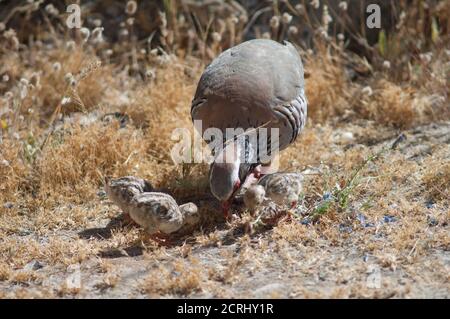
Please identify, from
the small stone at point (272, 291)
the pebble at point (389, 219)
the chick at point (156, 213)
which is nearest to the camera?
the small stone at point (272, 291)

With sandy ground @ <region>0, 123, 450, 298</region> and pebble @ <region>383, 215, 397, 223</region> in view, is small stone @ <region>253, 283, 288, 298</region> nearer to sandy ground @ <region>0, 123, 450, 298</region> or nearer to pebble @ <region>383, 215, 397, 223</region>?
sandy ground @ <region>0, 123, 450, 298</region>

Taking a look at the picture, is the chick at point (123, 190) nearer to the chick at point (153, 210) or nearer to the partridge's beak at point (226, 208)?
the chick at point (153, 210)

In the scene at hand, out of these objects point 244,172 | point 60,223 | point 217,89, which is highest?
point 217,89

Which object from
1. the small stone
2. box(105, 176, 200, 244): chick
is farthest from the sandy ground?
box(105, 176, 200, 244): chick

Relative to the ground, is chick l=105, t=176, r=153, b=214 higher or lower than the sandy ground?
higher

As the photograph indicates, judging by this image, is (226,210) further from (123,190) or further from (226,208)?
(123,190)

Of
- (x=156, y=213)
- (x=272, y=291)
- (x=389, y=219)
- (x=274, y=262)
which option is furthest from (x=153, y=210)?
(x=389, y=219)

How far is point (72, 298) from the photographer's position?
4391mm

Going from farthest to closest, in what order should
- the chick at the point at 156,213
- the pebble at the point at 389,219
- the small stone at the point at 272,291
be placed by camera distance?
the pebble at the point at 389,219
the chick at the point at 156,213
the small stone at the point at 272,291

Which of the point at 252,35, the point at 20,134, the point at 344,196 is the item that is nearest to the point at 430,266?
the point at 344,196

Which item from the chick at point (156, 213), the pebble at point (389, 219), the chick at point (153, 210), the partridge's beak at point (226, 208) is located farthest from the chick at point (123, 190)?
the pebble at point (389, 219)
